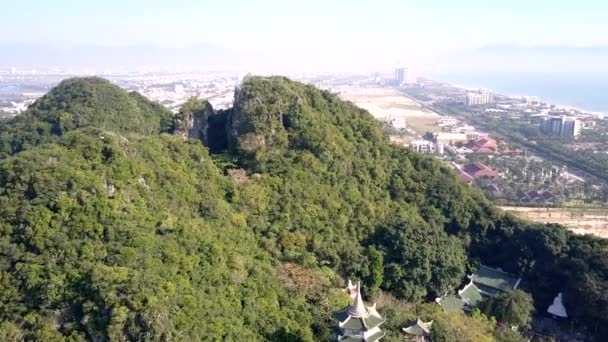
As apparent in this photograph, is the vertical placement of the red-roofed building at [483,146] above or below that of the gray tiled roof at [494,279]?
below

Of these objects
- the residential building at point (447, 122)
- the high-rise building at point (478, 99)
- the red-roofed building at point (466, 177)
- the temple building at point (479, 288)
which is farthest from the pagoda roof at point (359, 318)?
the high-rise building at point (478, 99)

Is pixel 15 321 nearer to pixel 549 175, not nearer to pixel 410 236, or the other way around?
pixel 410 236

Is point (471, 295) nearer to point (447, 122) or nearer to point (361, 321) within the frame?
point (361, 321)

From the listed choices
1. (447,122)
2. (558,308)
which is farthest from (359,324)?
(447,122)

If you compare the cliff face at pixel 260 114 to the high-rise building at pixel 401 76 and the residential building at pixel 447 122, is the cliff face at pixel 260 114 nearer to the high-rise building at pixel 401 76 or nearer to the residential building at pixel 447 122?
the residential building at pixel 447 122

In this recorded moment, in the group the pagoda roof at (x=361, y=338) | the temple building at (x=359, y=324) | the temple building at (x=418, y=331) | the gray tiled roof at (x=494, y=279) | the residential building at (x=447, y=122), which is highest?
the temple building at (x=359, y=324)

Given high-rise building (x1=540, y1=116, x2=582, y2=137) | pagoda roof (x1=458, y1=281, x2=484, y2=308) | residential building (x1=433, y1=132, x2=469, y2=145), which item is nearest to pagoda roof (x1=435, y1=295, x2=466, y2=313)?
pagoda roof (x1=458, y1=281, x2=484, y2=308)

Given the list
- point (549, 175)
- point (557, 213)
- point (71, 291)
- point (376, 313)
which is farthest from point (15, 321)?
point (549, 175)
